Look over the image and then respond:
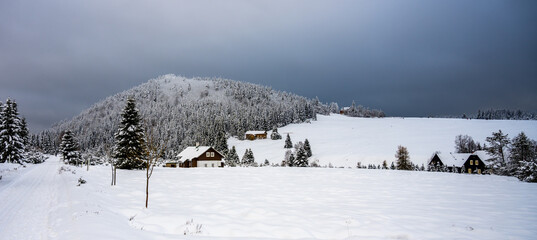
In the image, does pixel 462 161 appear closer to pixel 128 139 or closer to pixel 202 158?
pixel 202 158

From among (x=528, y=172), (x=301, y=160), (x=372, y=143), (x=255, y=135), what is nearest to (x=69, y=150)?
(x=301, y=160)

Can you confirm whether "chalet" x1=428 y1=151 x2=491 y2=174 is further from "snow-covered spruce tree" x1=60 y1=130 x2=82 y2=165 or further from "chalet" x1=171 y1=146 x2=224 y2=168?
"snow-covered spruce tree" x1=60 y1=130 x2=82 y2=165

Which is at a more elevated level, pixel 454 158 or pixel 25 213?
pixel 25 213

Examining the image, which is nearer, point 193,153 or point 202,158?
point 202,158

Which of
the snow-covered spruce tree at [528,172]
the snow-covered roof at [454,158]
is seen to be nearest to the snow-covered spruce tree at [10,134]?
the snow-covered spruce tree at [528,172]

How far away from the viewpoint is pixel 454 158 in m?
62.0

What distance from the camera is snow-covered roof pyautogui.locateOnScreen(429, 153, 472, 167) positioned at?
6072 centimetres

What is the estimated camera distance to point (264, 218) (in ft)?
35.8

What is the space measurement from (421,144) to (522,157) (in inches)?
1726

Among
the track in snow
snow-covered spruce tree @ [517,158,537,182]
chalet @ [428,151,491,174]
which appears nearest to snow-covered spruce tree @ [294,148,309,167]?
chalet @ [428,151,491,174]

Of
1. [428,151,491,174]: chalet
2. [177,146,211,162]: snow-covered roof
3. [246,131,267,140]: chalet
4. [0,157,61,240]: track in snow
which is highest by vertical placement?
[246,131,267,140]: chalet

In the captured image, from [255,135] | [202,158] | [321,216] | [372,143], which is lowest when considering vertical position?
[321,216]

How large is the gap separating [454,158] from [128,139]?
6944 cm

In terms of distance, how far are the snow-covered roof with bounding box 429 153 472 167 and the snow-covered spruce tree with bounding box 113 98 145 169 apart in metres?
Answer: 64.4
